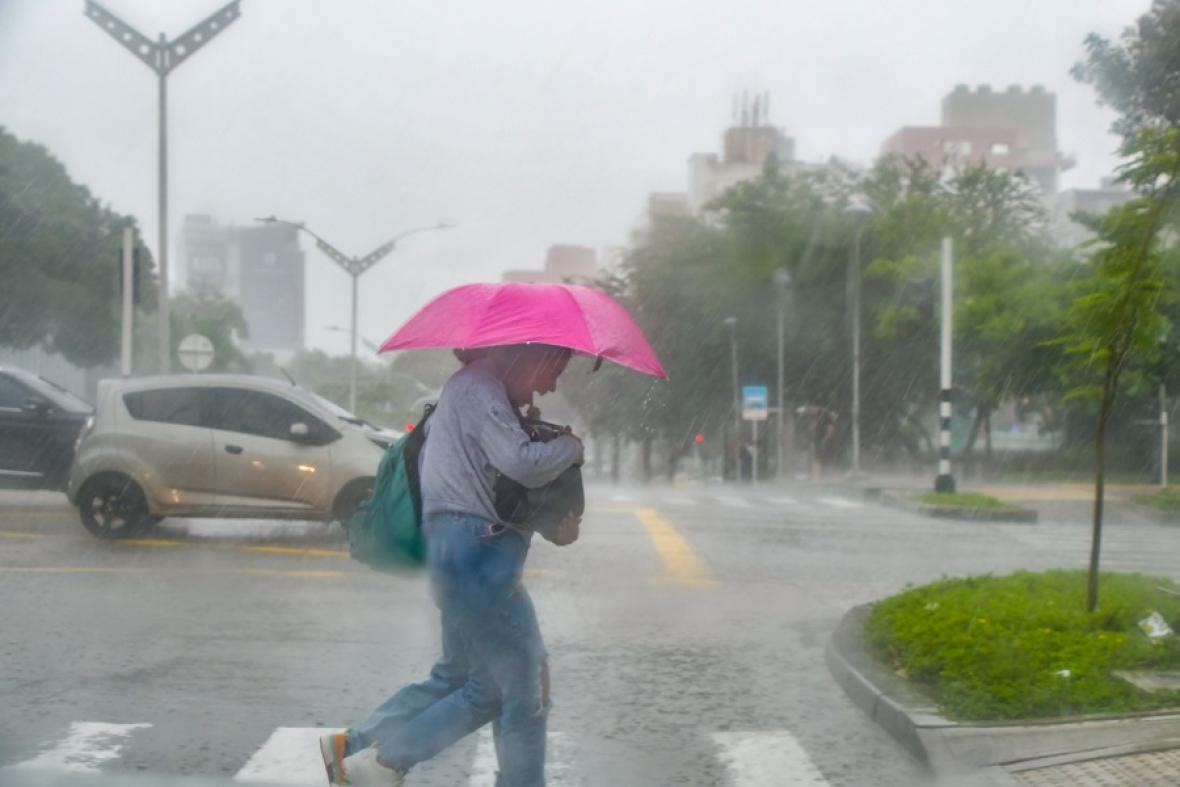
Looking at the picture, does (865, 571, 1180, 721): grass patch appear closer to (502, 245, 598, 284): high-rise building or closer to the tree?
the tree

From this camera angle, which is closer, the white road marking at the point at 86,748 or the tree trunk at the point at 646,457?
the white road marking at the point at 86,748

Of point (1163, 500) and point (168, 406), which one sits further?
point (1163, 500)

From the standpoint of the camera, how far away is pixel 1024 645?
24.6 feet

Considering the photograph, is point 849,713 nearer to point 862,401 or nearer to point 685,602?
point 685,602

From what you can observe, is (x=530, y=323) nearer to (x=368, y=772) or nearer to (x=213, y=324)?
(x=368, y=772)

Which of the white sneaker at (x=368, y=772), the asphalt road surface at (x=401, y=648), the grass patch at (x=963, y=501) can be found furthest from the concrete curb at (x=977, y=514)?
the white sneaker at (x=368, y=772)

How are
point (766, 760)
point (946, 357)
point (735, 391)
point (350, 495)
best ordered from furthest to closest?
point (735, 391)
point (946, 357)
point (350, 495)
point (766, 760)

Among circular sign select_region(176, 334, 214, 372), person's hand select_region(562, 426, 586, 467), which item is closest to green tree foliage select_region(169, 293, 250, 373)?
circular sign select_region(176, 334, 214, 372)

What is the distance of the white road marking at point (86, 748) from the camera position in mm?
6047

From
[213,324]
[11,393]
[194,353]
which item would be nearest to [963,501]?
[194,353]

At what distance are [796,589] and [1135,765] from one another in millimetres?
6480

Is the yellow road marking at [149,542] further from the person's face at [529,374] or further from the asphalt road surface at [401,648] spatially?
the person's face at [529,374]

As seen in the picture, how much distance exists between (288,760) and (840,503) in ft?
68.7

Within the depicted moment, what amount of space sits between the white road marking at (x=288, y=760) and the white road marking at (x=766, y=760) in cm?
162
